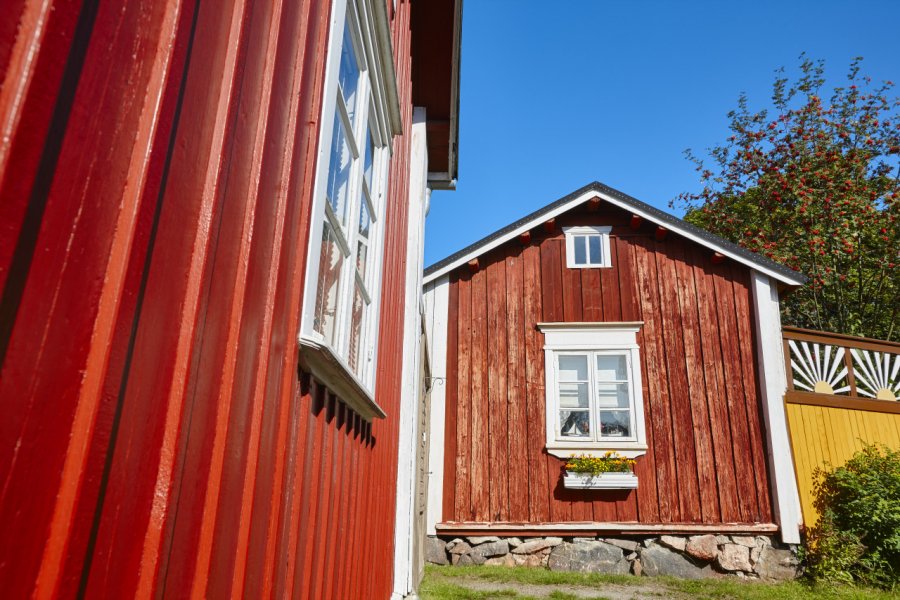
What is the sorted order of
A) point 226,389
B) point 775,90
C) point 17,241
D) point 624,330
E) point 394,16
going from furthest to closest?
point 775,90, point 624,330, point 394,16, point 226,389, point 17,241

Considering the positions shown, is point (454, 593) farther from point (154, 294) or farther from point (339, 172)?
point (154, 294)

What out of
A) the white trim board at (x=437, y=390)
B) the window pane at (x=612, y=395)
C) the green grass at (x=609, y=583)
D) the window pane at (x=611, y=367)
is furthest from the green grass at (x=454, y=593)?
the window pane at (x=611, y=367)

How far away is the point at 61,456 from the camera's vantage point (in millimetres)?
557

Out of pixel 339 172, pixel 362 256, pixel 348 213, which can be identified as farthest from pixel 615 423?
pixel 339 172

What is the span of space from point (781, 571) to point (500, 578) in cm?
378

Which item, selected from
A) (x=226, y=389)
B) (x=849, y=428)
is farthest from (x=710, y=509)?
(x=226, y=389)

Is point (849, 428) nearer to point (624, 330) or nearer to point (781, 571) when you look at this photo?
point (781, 571)

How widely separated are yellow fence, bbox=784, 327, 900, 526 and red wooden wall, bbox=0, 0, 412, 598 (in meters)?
8.69

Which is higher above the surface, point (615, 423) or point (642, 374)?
point (642, 374)

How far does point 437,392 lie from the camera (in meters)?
8.98

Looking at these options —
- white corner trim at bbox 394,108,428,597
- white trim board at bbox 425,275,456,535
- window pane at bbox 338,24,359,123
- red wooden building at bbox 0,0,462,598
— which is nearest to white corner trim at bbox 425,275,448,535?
white trim board at bbox 425,275,456,535

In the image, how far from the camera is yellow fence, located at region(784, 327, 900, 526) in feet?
27.0

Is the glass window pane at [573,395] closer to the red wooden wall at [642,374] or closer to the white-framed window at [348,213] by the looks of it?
the red wooden wall at [642,374]

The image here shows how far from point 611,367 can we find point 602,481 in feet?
5.68
